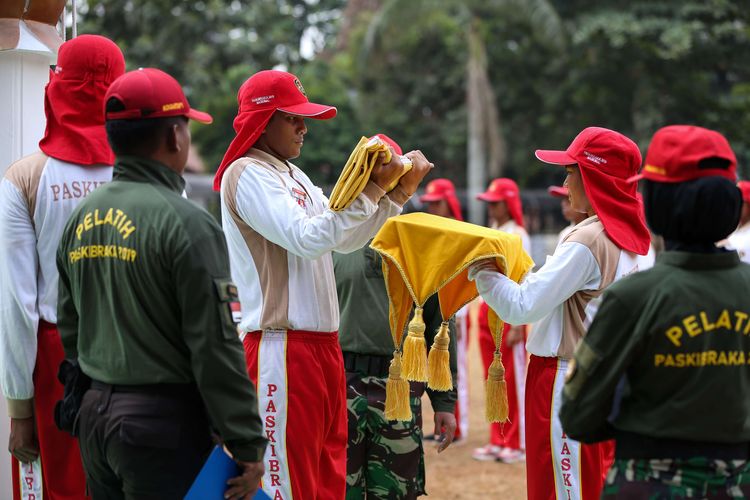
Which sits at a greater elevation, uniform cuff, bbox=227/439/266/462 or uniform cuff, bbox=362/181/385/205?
uniform cuff, bbox=362/181/385/205

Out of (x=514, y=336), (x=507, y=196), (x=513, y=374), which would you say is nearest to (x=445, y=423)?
(x=514, y=336)

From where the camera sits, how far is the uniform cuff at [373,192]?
389 centimetres

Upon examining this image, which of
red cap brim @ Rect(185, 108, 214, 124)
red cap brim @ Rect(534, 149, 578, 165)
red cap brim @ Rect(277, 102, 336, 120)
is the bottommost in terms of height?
red cap brim @ Rect(534, 149, 578, 165)

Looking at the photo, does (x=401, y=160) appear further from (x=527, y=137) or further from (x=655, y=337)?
(x=527, y=137)

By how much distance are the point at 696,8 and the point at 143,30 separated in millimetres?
14264

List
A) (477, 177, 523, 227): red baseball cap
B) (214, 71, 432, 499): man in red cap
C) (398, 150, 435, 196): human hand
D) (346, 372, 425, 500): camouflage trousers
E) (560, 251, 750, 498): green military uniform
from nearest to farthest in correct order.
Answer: (560, 251, 750, 498): green military uniform
(214, 71, 432, 499): man in red cap
(398, 150, 435, 196): human hand
(346, 372, 425, 500): camouflage trousers
(477, 177, 523, 227): red baseball cap

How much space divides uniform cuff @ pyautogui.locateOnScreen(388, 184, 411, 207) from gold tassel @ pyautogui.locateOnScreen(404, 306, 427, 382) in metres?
0.52

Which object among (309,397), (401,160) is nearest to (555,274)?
(401,160)

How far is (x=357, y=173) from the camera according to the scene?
12.7 feet

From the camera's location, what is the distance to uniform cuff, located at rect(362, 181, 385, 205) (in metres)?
3.89

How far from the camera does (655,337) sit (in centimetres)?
280

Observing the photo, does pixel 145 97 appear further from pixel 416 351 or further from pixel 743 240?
pixel 743 240

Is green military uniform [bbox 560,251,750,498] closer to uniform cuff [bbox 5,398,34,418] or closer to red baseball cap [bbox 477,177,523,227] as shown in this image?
uniform cuff [bbox 5,398,34,418]

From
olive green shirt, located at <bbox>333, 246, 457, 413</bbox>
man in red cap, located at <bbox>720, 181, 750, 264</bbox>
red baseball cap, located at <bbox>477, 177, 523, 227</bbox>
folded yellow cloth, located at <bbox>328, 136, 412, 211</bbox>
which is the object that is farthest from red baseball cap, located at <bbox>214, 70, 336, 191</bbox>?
man in red cap, located at <bbox>720, 181, 750, 264</bbox>
